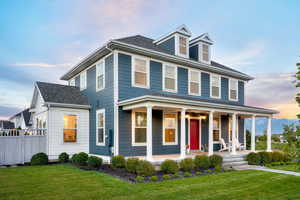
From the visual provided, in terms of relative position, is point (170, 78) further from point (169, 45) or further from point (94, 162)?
point (94, 162)

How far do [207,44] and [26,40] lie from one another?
13.2 m

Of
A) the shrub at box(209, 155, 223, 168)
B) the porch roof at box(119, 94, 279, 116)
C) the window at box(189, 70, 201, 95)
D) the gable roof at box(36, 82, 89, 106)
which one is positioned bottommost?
the shrub at box(209, 155, 223, 168)

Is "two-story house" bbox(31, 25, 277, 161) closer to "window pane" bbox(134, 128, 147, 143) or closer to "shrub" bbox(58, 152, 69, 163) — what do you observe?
"window pane" bbox(134, 128, 147, 143)

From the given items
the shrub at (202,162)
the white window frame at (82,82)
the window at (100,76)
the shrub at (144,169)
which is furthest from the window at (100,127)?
the shrub at (202,162)

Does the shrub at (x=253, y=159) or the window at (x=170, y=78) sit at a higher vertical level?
the window at (x=170, y=78)

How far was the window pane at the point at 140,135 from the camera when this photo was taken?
11312 millimetres

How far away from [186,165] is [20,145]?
872 centimetres

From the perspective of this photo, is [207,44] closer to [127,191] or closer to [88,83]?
[88,83]

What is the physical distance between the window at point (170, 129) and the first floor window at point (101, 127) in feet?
11.1

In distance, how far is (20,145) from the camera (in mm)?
11609

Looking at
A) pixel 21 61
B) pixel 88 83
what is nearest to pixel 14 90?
pixel 21 61

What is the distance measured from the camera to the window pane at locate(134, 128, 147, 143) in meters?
11.3

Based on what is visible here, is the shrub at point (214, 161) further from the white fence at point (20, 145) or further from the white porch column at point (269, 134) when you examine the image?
the white fence at point (20, 145)

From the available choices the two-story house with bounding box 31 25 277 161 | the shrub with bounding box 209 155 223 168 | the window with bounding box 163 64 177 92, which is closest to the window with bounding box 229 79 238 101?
the two-story house with bounding box 31 25 277 161
